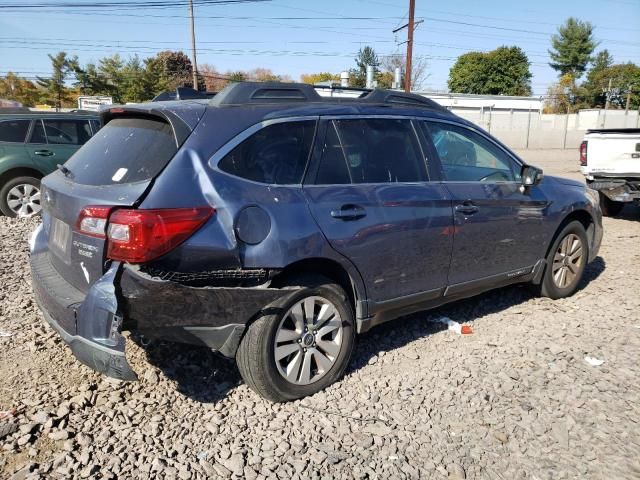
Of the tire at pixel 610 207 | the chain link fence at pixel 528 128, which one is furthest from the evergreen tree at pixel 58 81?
the tire at pixel 610 207

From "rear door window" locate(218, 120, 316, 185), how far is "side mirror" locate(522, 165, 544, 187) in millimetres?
2149

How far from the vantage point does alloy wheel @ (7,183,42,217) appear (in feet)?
28.4

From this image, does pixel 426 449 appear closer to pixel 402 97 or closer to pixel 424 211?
pixel 424 211

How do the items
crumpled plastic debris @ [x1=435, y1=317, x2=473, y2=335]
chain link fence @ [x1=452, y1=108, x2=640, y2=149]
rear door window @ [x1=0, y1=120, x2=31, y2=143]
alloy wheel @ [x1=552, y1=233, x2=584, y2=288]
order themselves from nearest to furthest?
crumpled plastic debris @ [x1=435, y1=317, x2=473, y2=335] → alloy wheel @ [x1=552, y1=233, x2=584, y2=288] → rear door window @ [x1=0, y1=120, x2=31, y2=143] → chain link fence @ [x1=452, y1=108, x2=640, y2=149]

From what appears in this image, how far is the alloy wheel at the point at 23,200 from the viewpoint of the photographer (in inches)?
341

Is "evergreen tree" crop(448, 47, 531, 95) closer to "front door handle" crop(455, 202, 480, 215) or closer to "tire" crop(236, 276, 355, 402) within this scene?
"front door handle" crop(455, 202, 480, 215)

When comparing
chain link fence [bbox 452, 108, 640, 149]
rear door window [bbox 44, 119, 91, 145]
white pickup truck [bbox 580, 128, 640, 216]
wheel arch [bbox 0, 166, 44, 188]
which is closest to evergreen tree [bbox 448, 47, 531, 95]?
chain link fence [bbox 452, 108, 640, 149]

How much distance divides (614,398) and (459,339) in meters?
1.19

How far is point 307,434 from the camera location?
303 cm

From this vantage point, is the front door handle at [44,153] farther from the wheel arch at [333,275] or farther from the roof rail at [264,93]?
the wheel arch at [333,275]

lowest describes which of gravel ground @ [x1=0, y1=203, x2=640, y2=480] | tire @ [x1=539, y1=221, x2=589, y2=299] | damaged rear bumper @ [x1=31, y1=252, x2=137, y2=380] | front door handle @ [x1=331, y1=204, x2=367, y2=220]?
gravel ground @ [x1=0, y1=203, x2=640, y2=480]

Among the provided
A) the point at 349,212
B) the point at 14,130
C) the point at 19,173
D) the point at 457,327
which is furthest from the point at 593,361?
the point at 14,130

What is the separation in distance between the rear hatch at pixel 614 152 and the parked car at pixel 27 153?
869 cm

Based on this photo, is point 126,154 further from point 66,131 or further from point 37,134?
point 66,131
